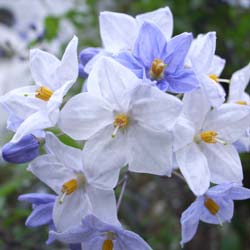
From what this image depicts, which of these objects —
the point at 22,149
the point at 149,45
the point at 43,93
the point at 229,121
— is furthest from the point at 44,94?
the point at 229,121

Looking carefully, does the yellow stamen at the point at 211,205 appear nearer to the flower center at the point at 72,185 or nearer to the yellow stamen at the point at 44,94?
the flower center at the point at 72,185

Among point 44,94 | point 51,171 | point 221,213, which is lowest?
point 221,213

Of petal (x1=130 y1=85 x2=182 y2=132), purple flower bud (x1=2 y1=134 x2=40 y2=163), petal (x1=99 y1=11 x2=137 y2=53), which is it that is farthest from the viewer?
petal (x1=99 y1=11 x2=137 y2=53)

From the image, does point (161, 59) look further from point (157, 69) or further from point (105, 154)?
point (105, 154)

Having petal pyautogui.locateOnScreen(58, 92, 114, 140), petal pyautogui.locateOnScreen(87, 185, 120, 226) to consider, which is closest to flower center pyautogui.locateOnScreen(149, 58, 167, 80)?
petal pyautogui.locateOnScreen(58, 92, 114, 140)

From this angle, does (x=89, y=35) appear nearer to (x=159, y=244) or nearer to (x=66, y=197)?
(x=159, y=244)

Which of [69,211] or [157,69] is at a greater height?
[157,69]

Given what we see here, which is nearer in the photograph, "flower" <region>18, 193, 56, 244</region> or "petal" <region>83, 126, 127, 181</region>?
"petal" <region>83, 126, 127, 181</region>

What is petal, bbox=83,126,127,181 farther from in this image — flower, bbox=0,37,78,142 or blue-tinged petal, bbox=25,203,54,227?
blue-tinged petal, bbox=25,203,54,227
